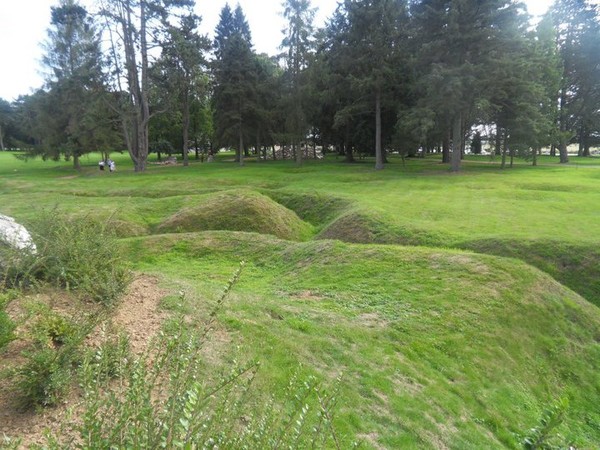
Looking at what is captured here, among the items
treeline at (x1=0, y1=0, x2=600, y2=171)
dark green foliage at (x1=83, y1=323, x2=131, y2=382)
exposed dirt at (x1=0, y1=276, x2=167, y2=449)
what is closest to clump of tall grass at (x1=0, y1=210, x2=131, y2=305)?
exposed dirt at (x1=0, y1=276, x2=167, y2=449)

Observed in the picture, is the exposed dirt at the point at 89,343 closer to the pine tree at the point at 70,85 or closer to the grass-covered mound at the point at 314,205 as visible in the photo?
the grass-covered mound at the point at 314,205

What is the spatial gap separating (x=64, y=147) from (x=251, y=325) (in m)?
39.3

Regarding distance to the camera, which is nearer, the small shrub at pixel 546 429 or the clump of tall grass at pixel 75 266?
the small shrub at pixel 546 429

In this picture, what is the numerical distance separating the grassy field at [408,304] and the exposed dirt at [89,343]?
0.37m

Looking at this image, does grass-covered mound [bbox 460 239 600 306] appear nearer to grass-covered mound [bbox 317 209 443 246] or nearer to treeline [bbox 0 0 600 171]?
grass-covered mound [bbox 317 209 443 246]

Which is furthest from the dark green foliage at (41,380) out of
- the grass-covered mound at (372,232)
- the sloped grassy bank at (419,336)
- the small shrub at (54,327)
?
the grass-covered mound at (372,232)

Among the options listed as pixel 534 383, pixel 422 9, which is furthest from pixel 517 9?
pixel 534 383

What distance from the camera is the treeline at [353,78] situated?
2833 centimetres

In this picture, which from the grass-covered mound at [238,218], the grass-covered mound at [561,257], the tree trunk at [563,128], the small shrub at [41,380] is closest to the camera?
the small shrub at [41,380]

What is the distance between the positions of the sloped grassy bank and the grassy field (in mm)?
28

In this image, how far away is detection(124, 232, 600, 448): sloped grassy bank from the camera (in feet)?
17.1

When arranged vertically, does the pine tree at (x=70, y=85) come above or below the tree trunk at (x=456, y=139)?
above

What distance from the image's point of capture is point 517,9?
2755 cm

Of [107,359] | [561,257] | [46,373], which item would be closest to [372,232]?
[561,257]
